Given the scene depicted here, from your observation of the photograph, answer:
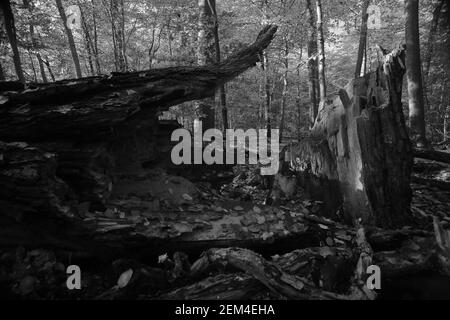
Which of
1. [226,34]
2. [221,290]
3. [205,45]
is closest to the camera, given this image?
[221,290]

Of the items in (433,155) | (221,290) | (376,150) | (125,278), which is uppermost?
(376,150)

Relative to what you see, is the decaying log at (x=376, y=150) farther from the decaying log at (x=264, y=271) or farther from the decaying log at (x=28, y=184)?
the decaying log at (x=28, y=184)

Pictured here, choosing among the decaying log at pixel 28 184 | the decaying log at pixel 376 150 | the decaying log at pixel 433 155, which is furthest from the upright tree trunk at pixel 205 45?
the decaying log at pixel 433 155

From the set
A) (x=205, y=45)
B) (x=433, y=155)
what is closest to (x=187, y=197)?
(x=205, y=45)

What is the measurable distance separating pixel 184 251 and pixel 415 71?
28.2ft

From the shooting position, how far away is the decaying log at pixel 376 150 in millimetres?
4270

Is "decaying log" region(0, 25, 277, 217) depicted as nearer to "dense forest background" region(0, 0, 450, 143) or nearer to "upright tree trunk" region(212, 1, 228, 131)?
"upright tree trunk" region(212, 1, 228, 131)

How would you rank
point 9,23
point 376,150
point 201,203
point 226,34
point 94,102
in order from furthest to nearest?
point 226,34
point 9,23
point 201,203
point 376,150
point 94,102

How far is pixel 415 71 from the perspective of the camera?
27.4 feet

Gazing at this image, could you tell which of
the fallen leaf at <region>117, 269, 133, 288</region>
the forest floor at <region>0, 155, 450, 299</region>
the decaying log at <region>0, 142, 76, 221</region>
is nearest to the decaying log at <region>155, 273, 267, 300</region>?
the forest floor at <region>0, 155, 450, 299</region>

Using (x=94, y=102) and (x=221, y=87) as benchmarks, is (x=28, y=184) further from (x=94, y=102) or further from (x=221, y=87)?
(x=221, y=87)

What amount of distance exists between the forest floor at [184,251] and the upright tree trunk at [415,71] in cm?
405

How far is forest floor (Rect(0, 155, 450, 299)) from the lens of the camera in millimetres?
2967

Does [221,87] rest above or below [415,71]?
below
